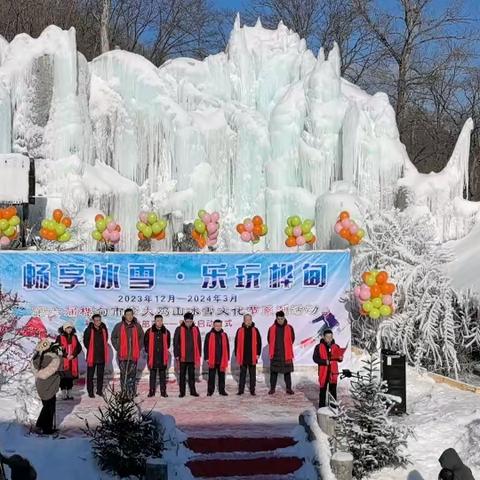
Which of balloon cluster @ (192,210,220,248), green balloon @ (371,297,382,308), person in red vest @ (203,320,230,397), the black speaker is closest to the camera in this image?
the black speaker

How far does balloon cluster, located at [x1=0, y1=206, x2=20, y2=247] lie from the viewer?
47.2 feet

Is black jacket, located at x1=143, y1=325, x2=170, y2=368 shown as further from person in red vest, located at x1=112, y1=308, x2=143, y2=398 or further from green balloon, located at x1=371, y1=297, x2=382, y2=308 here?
green balloon, located at x1=371, y1=297, x2=382, y2=308

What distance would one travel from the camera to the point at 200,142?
64.6 feet

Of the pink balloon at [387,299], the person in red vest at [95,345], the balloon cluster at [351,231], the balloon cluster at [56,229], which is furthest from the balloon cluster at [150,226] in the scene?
the pink balloon at [387,299]

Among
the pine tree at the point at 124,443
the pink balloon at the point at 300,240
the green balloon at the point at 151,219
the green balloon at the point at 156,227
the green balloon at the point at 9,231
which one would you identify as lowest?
the pine tree at the point at 124,443

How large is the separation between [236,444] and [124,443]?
1.71 m

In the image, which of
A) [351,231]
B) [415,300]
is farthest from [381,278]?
[351,231]

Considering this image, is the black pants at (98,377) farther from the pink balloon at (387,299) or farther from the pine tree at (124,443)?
the pink balloon at (387,299)

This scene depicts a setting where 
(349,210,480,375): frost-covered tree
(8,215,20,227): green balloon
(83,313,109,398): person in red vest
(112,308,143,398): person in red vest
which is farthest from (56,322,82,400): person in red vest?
(349,210,480,375): frost-covered tree

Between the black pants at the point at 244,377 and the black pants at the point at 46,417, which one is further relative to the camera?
the black pants at the point at 244,377

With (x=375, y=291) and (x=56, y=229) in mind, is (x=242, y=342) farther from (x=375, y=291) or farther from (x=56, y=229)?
(x=56, y=229)

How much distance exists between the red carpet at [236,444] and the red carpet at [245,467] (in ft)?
1.13

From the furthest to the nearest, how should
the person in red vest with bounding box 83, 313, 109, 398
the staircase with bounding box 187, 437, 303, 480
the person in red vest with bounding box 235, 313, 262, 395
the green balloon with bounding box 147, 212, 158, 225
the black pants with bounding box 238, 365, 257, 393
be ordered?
the green balloon with bounding box 147, 212, 158, 225
the black pants with bounding box 238, 365, 257, 393
the person in red vest with bounding box 235, 313, 262, 395
the person in red vest with bounding box 83, 313, 109, 398
the staircase with bounding box 187, 437, 303, 480

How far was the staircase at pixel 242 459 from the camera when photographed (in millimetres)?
8852
